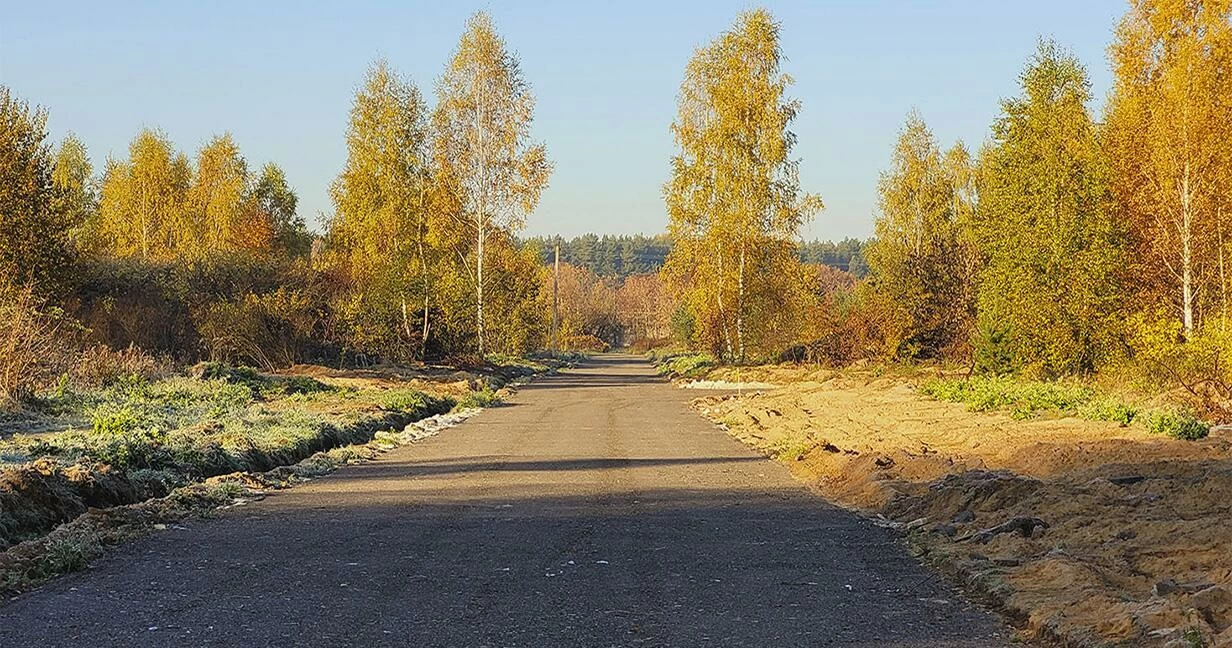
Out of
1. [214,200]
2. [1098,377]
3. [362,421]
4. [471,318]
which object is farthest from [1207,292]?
[214,200]

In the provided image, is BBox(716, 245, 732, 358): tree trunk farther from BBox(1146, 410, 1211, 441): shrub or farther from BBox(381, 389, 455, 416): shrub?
BBox(1146, 410, 1211, 441): shrub

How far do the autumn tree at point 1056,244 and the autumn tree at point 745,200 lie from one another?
16097mm

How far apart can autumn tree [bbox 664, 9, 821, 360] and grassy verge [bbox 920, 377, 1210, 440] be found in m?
19.6

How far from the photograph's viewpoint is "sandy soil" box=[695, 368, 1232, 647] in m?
6.86

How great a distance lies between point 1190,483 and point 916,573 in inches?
150

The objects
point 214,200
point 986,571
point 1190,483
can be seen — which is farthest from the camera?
point 214,200

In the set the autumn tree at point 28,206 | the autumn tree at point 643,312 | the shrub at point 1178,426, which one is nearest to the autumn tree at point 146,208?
the autumn tree at point 28,206

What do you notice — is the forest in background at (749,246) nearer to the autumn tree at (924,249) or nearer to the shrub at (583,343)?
the autumn tree at (924,249)

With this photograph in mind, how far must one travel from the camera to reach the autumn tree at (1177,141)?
1118 inches

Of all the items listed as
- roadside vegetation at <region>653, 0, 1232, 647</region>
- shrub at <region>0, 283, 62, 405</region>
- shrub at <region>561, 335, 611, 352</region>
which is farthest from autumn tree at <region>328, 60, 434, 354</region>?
shrub at <region>561, 335, 611, 352</region>

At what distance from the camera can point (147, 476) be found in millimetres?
13344

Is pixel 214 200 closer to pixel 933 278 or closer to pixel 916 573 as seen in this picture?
pixel 933 278

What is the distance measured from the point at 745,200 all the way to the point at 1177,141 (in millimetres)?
22837

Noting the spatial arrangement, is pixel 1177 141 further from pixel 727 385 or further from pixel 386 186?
pixel 386 186
